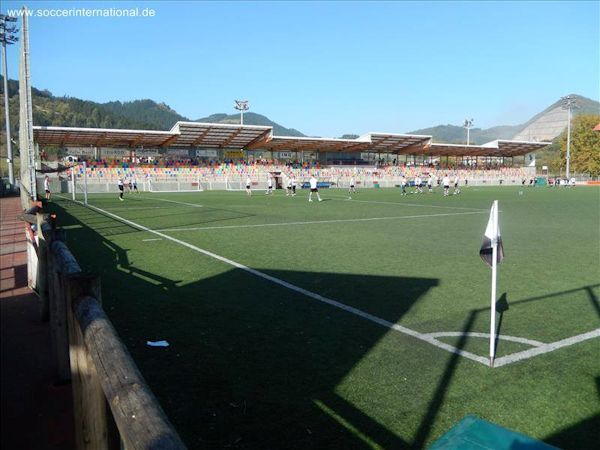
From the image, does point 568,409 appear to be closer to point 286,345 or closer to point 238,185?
point 286,345

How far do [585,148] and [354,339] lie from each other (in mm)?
105451

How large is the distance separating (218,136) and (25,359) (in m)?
51.6

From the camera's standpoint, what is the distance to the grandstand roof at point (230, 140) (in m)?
49.4

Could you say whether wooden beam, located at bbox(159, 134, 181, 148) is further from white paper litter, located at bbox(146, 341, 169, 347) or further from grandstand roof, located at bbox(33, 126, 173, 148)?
white paper litter, located at bbox(146, 341, 169, 347)

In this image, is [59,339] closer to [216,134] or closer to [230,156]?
[216,134]

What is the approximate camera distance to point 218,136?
54906mm

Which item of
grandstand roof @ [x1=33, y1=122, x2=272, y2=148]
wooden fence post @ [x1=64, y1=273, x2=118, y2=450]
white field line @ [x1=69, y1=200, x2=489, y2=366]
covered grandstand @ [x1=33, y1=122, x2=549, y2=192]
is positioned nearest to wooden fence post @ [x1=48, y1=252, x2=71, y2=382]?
wooden fence post @ [x1=64, y1=273, x2=118, y2=450]

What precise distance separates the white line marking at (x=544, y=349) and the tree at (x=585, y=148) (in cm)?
9999

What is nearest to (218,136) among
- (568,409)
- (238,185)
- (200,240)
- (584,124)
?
(238,185)

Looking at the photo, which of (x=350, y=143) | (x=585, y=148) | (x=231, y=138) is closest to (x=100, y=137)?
(x=231, y=138)

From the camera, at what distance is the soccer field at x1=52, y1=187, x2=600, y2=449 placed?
3520 millimetres

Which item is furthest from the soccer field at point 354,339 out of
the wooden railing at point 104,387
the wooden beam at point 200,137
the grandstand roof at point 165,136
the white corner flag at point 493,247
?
the wooden beam at point 200,137

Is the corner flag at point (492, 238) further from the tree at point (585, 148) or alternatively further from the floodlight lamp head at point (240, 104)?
the tree at point (585, 148)

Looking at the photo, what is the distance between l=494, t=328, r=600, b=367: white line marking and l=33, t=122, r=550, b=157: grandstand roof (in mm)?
46894
